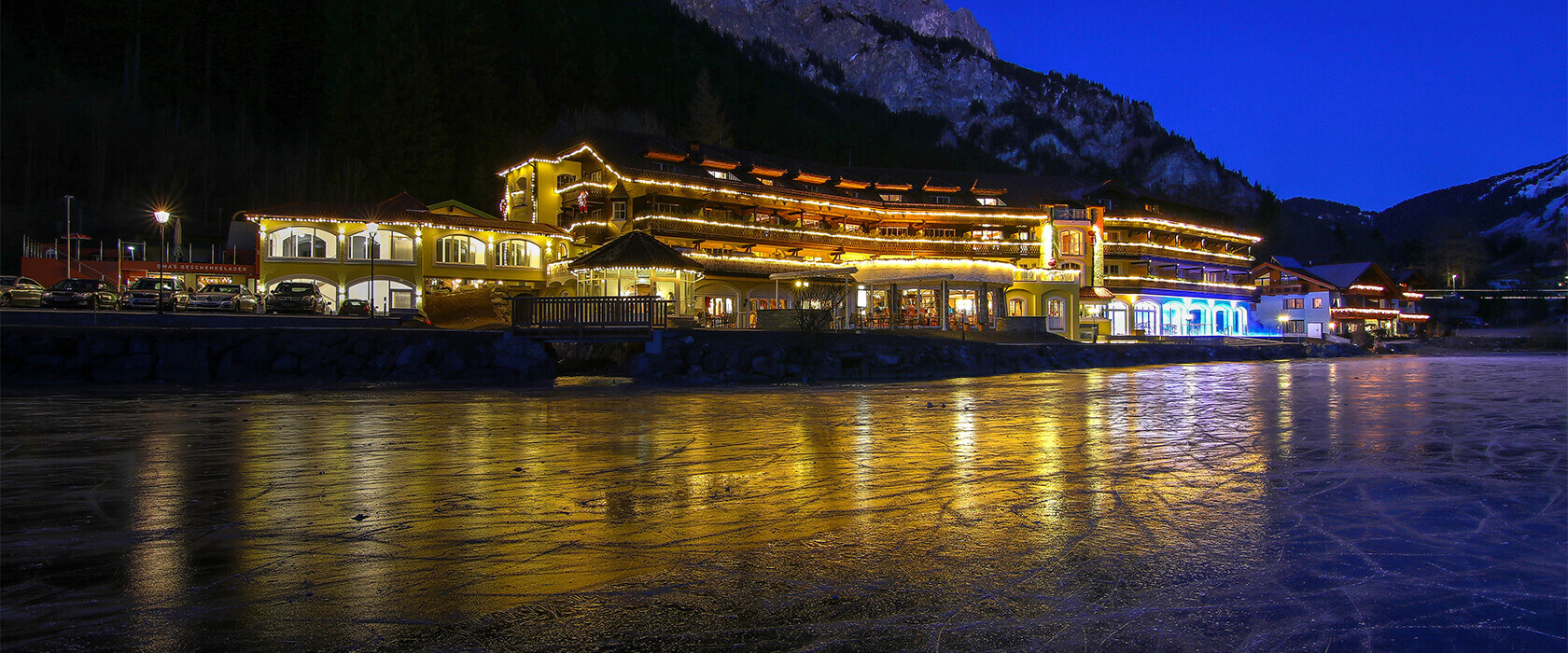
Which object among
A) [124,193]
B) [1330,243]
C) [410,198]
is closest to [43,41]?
[124,193]

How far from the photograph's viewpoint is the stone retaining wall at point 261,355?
19106mm

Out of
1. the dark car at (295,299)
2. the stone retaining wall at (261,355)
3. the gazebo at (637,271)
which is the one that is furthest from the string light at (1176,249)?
the dark car at (295,299)

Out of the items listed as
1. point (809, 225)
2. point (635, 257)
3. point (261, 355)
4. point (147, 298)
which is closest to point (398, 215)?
Answer: point (147, 298)

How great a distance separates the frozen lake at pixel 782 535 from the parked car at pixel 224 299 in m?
19.5

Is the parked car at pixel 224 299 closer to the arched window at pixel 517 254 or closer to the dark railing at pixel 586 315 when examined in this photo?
the arched window at pixel 517 254

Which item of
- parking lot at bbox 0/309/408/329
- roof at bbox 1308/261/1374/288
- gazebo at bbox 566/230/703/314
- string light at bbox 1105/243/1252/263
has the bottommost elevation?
parking lot at bbox 0/309/408/329

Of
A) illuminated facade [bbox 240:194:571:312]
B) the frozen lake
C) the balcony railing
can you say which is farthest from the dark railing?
the balcony railing

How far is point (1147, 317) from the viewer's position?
61.5 m

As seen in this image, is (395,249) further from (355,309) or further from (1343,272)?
(1343,272)

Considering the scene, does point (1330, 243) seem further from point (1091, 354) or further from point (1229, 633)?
point (1229, 633)

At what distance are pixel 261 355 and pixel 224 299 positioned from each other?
38.9 ft

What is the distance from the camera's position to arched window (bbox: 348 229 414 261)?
41.2 m

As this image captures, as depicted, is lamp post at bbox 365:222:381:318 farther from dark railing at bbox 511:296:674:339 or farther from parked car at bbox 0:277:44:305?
dark railing at bbox 511:296:674:339

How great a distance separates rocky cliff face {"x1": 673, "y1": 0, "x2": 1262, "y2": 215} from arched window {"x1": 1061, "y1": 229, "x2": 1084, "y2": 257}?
177 feet
